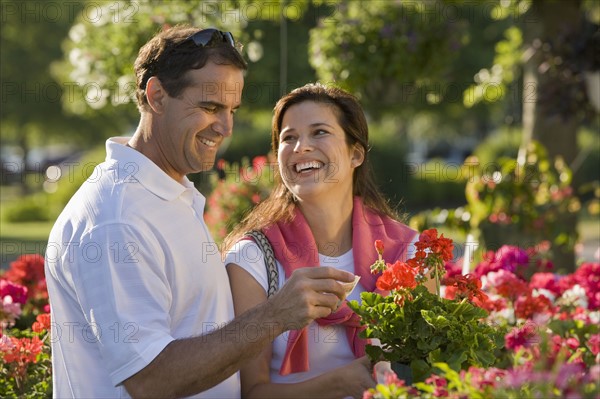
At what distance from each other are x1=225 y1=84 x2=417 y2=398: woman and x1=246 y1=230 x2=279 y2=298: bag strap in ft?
0.08

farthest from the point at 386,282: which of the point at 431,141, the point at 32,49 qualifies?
the point at 431,141

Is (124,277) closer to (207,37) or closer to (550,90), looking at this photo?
(207,37)

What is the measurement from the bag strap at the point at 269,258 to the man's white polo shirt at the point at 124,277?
1.36ft

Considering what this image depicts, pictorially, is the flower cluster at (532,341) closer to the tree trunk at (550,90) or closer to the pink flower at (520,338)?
the pink flower at (520,338)

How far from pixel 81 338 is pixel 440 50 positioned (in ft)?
17.1

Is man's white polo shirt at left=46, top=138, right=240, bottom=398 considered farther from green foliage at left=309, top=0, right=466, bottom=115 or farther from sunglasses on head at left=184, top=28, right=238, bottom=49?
green foliage at left=309, top=0, right=466, bottom=115

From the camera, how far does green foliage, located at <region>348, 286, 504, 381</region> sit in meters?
2.35

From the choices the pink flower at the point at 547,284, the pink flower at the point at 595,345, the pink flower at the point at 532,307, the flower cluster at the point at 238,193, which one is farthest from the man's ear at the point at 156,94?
the flower cluster at the point at 238,193

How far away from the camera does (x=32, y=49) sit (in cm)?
2384

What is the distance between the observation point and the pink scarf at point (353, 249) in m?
3.03

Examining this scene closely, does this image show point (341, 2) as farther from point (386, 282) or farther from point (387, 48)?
point (386, 282)

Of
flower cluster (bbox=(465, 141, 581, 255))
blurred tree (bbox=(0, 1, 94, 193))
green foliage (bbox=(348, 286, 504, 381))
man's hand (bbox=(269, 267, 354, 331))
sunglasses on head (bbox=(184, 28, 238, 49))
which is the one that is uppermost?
blurred tree (bbox=(0, 1, 94, 193))

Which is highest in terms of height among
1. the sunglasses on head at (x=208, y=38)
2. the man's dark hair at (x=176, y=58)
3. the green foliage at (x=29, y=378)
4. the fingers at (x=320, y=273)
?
the sunglasses on head at (x=208, y=38)

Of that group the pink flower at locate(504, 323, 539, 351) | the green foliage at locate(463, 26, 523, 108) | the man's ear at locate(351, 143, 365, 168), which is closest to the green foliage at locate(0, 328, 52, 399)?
the man's ear at locate(351, 143, 365, 168)
